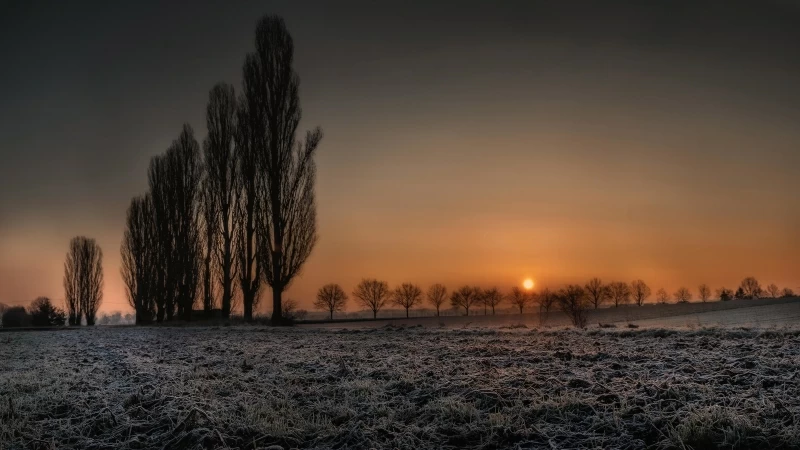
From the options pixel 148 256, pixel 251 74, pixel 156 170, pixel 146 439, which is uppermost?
pixel 251 74

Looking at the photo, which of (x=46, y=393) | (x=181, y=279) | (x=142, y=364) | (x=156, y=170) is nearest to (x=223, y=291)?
(x=181, y=279)

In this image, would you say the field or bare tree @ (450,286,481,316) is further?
bare tree @ (450,286,481,316)

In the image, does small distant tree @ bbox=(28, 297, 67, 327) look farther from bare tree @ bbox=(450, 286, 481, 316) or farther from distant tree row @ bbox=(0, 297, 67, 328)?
bare tree @ bbox=(450, 286, 481, 316)

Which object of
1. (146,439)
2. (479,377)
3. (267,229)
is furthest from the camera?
(267,229)

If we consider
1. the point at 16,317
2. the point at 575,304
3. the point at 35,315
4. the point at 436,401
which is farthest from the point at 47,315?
the point at 436,401

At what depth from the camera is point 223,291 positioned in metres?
32.5

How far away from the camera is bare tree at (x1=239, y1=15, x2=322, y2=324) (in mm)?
26672

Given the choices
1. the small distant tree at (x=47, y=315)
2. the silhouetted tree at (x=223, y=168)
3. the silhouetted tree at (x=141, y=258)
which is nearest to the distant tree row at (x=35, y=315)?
the small distant tree at (x=47, y=315)

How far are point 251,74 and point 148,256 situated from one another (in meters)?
20.6

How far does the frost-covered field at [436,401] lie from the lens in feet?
13.4

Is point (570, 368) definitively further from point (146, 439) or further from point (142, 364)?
point (142, 364)

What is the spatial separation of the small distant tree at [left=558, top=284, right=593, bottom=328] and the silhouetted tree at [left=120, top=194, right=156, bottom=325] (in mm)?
31659

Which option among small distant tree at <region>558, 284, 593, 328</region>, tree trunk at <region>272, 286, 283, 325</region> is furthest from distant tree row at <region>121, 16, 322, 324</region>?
small distant tree at <region>558, 284, 593, 328</region>

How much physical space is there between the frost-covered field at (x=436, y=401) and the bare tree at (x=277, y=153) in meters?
18.5
